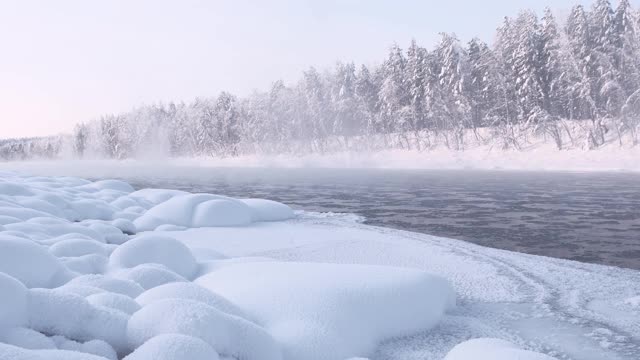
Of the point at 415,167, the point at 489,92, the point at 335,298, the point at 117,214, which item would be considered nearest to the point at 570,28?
the point at 489,92

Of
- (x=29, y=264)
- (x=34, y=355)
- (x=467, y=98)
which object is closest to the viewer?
(x=34, y=355)

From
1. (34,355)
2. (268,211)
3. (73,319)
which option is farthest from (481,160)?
(34,355)

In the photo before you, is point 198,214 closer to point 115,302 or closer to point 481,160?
point 115,302

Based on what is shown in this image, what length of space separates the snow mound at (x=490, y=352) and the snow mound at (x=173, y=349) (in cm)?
170

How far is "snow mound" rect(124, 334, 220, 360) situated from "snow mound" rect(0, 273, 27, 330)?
789mm

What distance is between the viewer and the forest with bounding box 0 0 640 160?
38.8 metres

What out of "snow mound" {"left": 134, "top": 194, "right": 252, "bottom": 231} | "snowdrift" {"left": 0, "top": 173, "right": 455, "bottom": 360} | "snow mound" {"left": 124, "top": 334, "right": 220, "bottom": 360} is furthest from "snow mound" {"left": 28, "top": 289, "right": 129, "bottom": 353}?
"snow mound" {"left": 134, "top": 194, "right": 252, "bottom": 231}

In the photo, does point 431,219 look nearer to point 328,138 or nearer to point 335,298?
point 335,298

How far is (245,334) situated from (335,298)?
129 centimetres

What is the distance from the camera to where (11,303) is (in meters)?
2.97

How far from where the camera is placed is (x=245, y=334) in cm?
336

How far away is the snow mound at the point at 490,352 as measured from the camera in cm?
313

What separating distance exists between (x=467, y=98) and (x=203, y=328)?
48.1 m

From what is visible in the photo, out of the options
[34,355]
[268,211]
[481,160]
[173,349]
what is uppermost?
[481,160]
